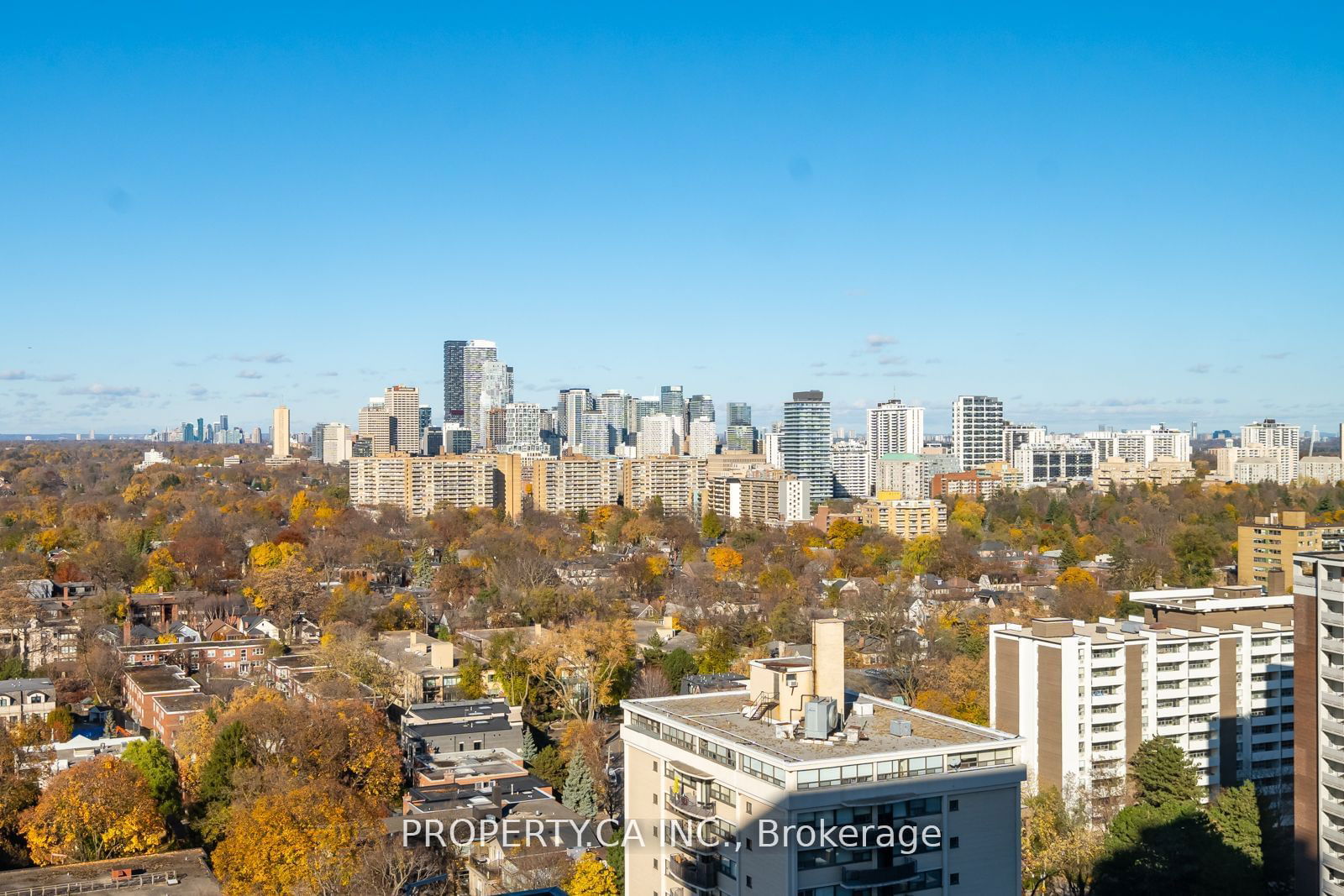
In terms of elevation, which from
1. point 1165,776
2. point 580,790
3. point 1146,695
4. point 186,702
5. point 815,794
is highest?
point 815,794

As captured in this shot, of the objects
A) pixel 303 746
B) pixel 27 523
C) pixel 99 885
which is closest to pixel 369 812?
pixel 303 746

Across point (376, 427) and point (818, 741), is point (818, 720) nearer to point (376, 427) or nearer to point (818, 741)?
point (818, 741)

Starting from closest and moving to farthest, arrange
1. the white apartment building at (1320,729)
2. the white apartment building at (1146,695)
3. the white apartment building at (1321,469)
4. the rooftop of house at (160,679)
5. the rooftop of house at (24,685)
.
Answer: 1. the white apartment building at (1320,729)
2. the white apartment building at (1146,695)
3. the rooftop of house at (24,685)
4. the rooftop of house at (160,679)
5. the white apartment building at (1321,469)

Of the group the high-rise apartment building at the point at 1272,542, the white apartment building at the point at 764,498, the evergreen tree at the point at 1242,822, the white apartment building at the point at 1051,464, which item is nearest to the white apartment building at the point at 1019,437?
the white apartment building at the point at 1051,464

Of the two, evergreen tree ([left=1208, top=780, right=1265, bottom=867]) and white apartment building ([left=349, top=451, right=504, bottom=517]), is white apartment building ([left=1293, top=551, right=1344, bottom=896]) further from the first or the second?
white apartment building ([left=349, top=451, right=504, bottom=517])

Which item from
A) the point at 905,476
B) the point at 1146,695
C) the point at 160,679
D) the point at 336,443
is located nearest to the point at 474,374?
the point at 336,443

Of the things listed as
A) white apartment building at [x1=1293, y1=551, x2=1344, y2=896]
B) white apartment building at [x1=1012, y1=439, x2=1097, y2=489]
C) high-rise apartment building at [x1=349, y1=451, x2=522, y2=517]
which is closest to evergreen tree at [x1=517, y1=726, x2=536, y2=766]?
white apartment building at [x1=1293, y1=551, x2=1344, y2=896]

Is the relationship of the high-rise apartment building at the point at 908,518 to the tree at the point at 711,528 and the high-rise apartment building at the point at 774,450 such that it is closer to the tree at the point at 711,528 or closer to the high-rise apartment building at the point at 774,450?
the tree at the point at 711,528
